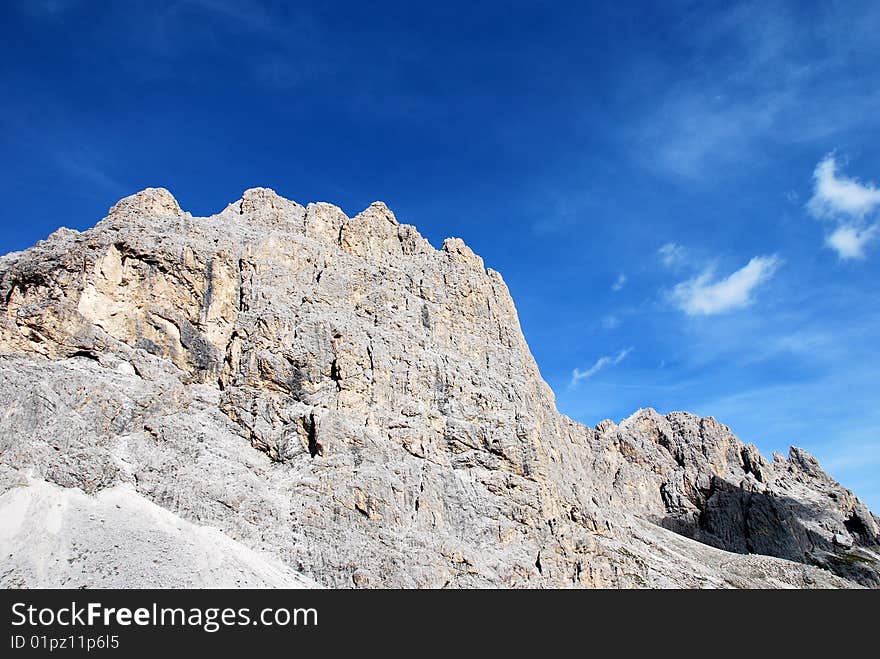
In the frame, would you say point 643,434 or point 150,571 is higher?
point 643,434

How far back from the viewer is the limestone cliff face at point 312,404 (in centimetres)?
5362

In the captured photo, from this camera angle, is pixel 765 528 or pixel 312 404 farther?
pixel 765 528

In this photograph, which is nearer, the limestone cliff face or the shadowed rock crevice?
the limestone cliff face

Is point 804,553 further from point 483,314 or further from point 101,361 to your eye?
point 101,361

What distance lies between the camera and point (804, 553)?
378 feet

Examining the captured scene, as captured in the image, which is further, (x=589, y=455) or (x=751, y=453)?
(x=751, y=453)

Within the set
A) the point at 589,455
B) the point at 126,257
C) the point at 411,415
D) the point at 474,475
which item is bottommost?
the point at 474,475

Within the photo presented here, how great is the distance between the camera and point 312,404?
68188mm

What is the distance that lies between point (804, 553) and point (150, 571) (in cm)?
11739

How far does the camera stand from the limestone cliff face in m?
53.6

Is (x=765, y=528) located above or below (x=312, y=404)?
below

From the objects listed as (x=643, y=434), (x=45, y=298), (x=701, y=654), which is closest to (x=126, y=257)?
(x=45, y=298)

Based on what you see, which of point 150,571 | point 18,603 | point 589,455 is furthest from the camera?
→ point 589,455

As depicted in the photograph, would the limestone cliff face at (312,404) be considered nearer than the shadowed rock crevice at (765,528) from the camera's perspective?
Yes
